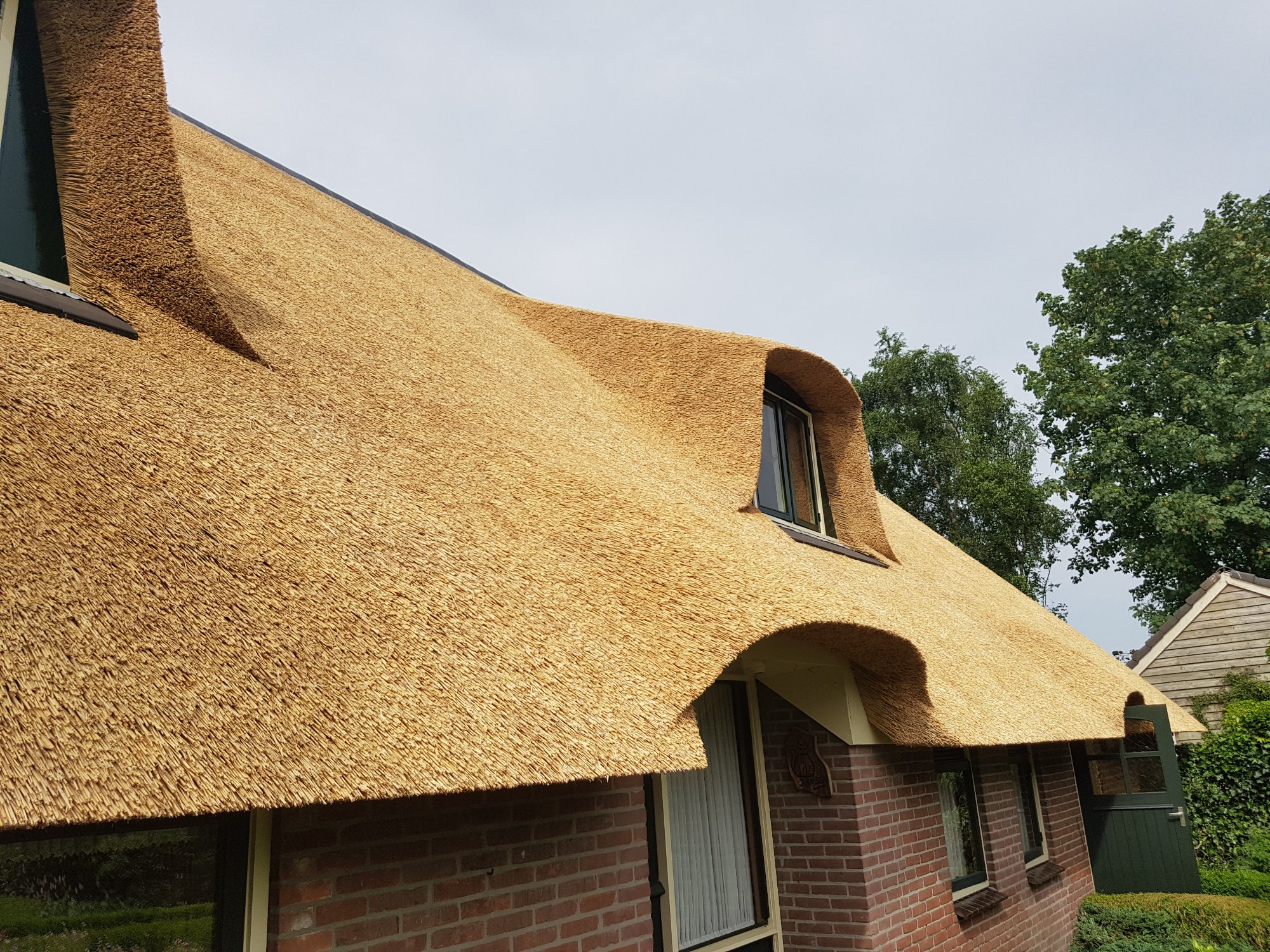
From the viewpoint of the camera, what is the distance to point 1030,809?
10141 mm

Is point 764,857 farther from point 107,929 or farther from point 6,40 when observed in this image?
point 6,40

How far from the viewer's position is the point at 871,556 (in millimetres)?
8656

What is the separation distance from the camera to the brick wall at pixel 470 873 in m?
2.77

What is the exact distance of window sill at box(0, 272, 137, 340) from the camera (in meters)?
3.39

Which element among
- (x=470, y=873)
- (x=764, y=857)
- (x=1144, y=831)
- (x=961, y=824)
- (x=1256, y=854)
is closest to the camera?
(x=470, y=873)

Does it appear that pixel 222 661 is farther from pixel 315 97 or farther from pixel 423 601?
pixel 315 97

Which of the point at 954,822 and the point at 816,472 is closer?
the point at 954,822

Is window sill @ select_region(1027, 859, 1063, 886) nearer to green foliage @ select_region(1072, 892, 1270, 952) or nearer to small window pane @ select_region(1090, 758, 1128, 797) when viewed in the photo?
green foliage @ select_region(1072, 892, 1270, 952)

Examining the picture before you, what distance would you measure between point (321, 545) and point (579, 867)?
185 cm

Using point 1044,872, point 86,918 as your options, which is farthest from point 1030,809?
point 86,918

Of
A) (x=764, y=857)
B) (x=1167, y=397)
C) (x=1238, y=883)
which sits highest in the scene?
(x=1167, y=397)

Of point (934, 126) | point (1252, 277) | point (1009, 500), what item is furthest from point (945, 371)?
point (934, 126)

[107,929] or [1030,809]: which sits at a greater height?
[107,929]

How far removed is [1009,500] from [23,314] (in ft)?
97.6
